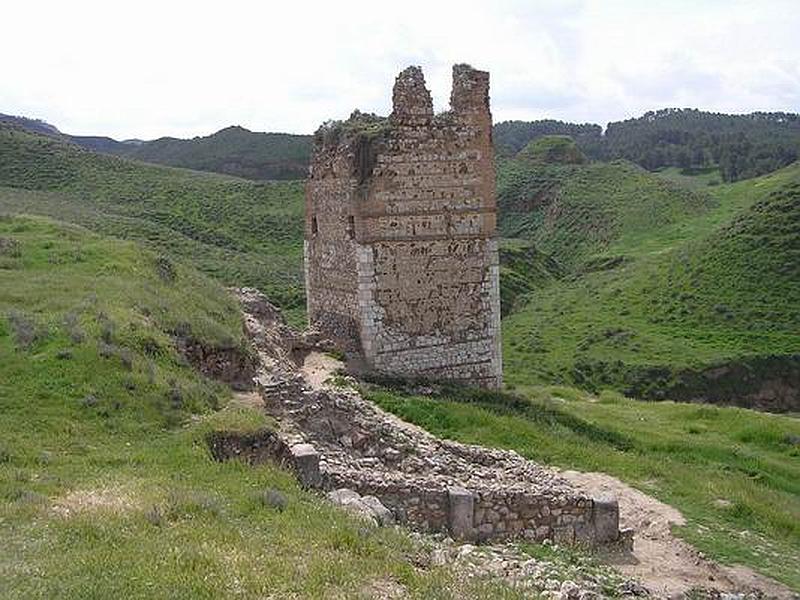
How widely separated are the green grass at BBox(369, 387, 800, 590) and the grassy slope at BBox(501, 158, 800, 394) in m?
11.1

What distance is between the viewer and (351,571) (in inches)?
275

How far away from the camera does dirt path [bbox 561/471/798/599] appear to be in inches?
392

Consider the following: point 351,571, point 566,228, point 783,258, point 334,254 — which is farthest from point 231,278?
point 566,228

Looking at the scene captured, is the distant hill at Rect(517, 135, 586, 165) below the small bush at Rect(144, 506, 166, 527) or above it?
above

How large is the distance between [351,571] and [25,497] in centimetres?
314

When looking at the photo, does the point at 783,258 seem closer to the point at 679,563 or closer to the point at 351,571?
the point at 679,563

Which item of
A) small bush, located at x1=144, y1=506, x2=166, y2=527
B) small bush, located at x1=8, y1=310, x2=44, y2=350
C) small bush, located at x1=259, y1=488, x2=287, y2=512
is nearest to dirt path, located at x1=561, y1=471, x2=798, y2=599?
small bush, located at x1=259, y1=488, x2=287, y2=512

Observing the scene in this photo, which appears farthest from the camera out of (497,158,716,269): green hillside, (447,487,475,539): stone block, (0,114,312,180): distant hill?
(0,114,312,180): distant hill

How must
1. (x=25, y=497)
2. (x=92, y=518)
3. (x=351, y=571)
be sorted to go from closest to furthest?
(x=351, y=571), (x=92, y=518), (x=25, y=497)

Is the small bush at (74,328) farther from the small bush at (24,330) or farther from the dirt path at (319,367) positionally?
the dirt path at (319,367)

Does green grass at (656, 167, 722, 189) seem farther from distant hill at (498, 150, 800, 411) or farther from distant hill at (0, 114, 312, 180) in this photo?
distant hill at (0, 114, 312, 180)

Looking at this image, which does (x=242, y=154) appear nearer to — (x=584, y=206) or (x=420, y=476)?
(x=584, y=206)

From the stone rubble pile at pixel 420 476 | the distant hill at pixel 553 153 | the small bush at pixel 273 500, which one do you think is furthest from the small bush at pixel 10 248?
the distant hill at pixel 553 153

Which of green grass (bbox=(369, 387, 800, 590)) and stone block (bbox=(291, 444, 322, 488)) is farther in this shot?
green grass (bbox=(369, 387, 800, 590))
